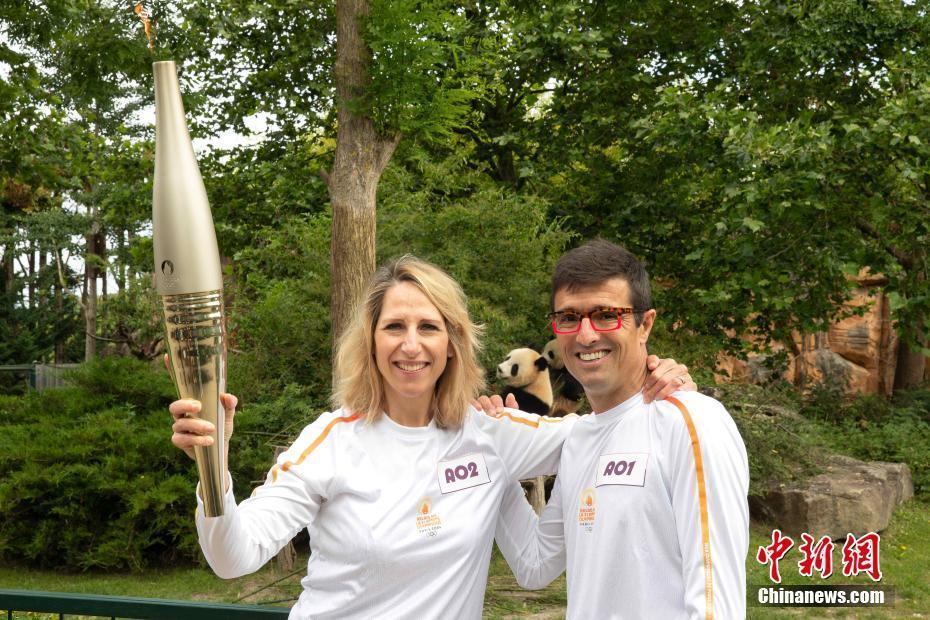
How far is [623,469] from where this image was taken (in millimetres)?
1951

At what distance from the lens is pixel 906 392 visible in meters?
13.1

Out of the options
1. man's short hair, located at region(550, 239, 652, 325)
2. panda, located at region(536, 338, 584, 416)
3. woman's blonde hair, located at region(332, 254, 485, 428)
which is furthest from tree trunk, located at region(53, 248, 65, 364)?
man's short hair, located at region(550, 239, 652, 325)

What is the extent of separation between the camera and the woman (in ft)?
6.82

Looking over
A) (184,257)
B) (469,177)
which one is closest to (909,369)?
(469,177)

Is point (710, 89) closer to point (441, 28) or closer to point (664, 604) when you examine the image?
point (441, 28)

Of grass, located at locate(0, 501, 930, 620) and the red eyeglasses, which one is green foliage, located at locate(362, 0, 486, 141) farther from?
the red eyeglasses

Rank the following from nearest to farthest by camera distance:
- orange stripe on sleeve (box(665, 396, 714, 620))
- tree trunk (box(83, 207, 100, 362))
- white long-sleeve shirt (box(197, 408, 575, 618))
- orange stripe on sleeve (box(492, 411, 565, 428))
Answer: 1. orange stripe on sleeve (box(665, 396, 714, 620))
2. white long-sleeve shirt (box(197, 408, 575, 618))
3. orange stripe on sleeve (box(492, 411, 565, 428))
4. tree trunk (box(83, 207, 100, 362))

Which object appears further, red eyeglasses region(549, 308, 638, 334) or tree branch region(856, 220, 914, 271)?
tree branch region(856, 220, 914, 271)

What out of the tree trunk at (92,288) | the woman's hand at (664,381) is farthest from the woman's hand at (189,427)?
the tree trunk at (92,288)

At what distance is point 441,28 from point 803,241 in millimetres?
4880

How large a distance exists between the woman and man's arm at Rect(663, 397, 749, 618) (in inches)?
8.9

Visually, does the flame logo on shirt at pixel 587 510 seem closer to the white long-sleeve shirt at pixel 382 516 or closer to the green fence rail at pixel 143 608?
the white long-sleeve shirt at pixel 382 516

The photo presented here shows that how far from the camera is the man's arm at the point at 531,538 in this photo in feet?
7.57


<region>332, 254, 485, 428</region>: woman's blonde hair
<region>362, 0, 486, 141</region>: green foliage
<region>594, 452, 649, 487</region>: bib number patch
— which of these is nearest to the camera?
<region>594, 452, 649, 487</region>: bib number patch
